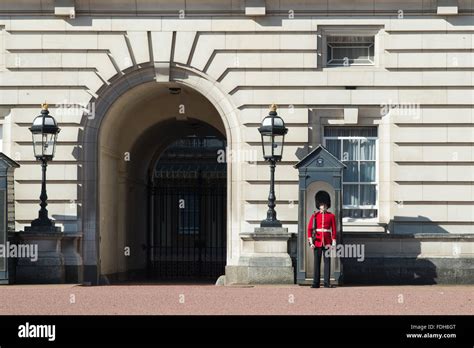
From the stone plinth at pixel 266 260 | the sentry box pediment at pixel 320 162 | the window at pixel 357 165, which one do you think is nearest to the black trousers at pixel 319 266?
the stone plinth at pixel 266 260

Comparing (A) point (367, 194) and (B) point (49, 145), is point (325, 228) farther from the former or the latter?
(B) point (49, 145)

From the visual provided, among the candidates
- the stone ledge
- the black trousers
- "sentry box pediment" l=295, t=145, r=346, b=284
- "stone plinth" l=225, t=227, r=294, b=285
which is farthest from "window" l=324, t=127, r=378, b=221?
the black trousers

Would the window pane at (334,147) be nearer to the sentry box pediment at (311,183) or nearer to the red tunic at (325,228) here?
the sentry box pediment at (311,183)

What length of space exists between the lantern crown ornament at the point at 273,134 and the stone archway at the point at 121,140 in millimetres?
1048

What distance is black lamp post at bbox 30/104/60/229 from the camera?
25.8 m

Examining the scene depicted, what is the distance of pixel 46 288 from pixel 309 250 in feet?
15.6

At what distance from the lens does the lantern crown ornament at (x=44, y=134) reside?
25812mm

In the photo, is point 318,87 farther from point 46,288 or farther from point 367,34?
point 46,288

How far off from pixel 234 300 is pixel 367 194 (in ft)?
20.2

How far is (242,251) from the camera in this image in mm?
26250

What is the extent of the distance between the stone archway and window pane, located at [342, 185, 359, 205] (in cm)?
212
